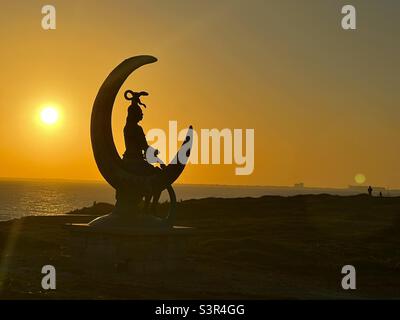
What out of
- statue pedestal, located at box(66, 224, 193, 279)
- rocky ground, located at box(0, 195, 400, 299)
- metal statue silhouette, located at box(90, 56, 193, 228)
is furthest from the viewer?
metal statue silhouette, located at box(90, 56, 193, 228)

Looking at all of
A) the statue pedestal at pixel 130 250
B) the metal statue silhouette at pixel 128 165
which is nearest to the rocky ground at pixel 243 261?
the statue pedestal at pixel 130 250

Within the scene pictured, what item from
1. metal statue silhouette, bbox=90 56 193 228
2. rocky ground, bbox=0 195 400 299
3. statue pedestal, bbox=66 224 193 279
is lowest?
rocky ground, bbox=0 195 400 299

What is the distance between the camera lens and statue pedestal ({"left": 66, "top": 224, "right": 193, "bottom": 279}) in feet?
60.0

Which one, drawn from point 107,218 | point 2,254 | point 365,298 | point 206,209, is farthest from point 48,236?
point 206,209

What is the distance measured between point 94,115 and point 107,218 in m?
2.77

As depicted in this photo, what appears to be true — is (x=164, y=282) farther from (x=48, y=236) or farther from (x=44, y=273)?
(x=48, y=236)

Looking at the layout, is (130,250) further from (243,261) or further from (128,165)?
(243,261)

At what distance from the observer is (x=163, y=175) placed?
19.6 m

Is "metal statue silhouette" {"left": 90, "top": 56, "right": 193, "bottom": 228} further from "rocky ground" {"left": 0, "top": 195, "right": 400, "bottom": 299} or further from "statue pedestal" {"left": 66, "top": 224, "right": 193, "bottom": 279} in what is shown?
"rocky ground" {"left": 0, "top": 195, "right": 400, "bottom": 299}

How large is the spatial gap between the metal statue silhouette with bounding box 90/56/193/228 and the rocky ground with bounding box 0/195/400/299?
1.30m

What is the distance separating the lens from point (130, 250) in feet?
60.1

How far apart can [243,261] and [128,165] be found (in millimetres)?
4946

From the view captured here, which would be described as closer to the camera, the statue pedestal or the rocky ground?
the rocky ground

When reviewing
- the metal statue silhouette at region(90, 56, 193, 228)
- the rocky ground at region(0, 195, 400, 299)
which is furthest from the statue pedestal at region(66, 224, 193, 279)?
the metal statue silhouette at region(90, 56, 193, 228)
